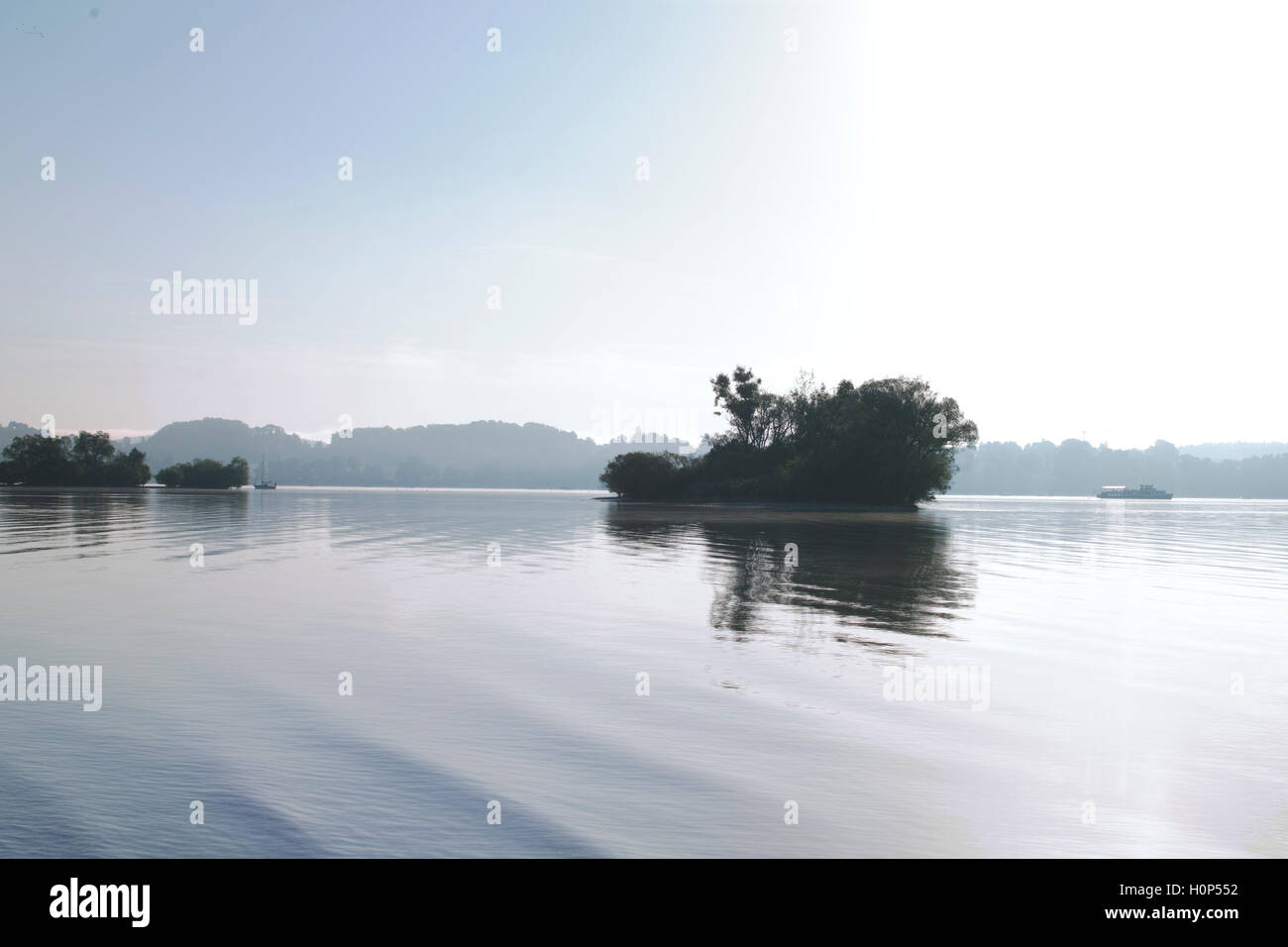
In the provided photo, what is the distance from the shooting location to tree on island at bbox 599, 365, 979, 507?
13700 cm

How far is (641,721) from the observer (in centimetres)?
1174

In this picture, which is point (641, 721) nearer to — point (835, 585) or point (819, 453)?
point (835, 585)

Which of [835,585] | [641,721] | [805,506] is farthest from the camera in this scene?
[805,506]

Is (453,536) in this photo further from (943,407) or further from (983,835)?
(943,407)

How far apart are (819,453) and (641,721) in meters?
137

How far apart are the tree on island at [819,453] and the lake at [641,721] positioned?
112 meters

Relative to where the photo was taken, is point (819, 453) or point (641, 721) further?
point (819, 453)

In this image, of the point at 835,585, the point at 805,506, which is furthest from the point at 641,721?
the point at 805,506

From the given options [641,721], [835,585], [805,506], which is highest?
[641,721]

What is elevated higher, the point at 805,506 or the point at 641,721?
the point at 641,721

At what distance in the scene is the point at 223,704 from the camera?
12.4 m

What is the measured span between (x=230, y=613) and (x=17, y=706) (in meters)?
8.28

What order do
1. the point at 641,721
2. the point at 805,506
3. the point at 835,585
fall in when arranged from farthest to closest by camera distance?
the point at 805,506 → the point at 835,585 → the point at 641,721
